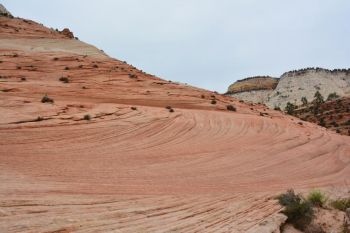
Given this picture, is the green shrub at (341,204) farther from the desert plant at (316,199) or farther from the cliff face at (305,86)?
the cliff face at (305,86)

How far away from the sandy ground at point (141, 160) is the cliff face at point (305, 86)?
2930 inches

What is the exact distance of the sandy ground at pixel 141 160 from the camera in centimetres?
923

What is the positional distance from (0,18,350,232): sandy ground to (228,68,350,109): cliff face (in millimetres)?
74414

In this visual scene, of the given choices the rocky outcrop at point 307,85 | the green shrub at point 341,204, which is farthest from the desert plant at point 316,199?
the rocky outcrop at point 307,85

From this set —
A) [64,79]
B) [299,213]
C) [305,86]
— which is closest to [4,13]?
[64,79]

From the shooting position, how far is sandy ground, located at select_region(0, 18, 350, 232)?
923 centimetres

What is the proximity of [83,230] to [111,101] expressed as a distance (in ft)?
41.6

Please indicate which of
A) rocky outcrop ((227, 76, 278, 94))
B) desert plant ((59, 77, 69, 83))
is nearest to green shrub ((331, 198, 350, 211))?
desert plant ((59, 77, 69, 83))

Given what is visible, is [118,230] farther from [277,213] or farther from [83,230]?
[277,213]

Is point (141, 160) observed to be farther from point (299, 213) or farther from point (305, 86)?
point (305, 86)

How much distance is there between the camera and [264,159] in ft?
52.5

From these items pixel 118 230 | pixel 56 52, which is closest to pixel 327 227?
pixel 118 230

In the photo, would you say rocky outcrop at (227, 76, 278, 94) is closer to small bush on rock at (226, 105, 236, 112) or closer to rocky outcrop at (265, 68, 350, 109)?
rocky outcrop at (265, 68, 350, 109)

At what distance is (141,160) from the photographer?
13.2 m
